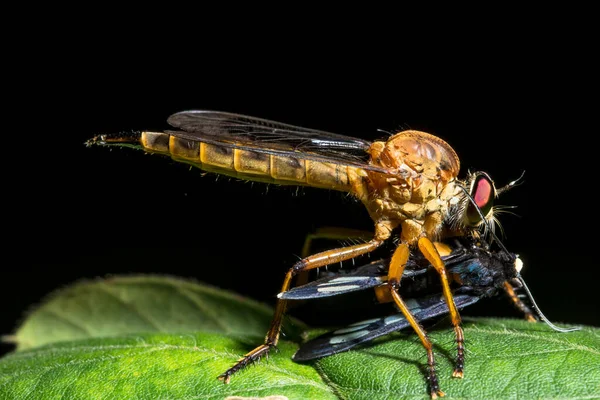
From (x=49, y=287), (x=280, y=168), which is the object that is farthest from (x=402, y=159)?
(x=49, y=287)

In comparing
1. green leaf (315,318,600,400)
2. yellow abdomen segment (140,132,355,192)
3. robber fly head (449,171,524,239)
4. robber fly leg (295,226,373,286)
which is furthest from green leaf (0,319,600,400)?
yellow abdomen segment (140,132,355,192)

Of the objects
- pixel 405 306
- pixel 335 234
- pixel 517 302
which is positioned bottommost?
pixel 517 302

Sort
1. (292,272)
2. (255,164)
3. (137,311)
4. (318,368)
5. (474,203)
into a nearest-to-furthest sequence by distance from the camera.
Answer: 1. (318,368)
2. (292,272)
3. (474,203)
4. (255,164)
5. (137,311)

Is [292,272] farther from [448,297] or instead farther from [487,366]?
[487,366]

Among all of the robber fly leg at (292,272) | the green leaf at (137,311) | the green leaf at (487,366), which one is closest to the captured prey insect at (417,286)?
the green leaf at (487,366)

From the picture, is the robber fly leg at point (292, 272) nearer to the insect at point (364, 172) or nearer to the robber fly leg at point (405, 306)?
the insect at point (364, 172)

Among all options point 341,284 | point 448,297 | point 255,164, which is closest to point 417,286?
point 448,297
